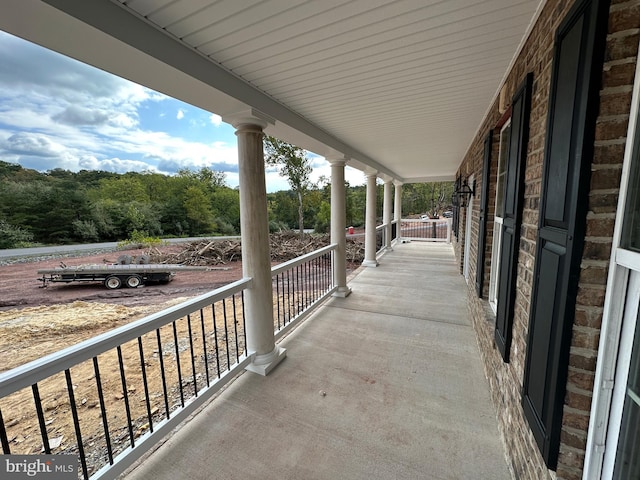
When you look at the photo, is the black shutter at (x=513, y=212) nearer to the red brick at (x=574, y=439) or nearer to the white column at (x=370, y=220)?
the red brick at (x=574, y=439)

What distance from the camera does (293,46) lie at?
167 cm

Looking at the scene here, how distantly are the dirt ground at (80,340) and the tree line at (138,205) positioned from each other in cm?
612

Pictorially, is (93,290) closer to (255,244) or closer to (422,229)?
(255,244)

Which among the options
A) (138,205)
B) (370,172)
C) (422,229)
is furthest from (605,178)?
(138,205)

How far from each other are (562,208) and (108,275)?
12710mm

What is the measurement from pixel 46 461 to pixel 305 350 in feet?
6.80

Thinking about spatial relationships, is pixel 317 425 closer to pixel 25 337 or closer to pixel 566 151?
pixel 566 151

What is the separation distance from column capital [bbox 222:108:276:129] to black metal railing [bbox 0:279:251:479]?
4.90 feet

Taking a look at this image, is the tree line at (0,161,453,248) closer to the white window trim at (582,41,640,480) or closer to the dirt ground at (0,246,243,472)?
the dirt ground at (0,246,243,472)

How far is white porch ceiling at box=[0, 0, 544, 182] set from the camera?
4.18 ft

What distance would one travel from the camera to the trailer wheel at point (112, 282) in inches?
382

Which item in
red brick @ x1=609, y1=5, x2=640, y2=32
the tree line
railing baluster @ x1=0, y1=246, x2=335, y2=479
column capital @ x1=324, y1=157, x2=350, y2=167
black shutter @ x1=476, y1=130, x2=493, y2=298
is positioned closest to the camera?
red brick @ x1=609, y1=5, x2=640, y2=32

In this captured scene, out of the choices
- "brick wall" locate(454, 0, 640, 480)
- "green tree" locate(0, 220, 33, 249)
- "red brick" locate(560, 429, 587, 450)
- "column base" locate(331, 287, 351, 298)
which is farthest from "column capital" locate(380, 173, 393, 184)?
"green tree" locate(0, 220, 33, 249)

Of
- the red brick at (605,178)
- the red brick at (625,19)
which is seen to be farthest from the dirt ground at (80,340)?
the red brick at (625,19)
